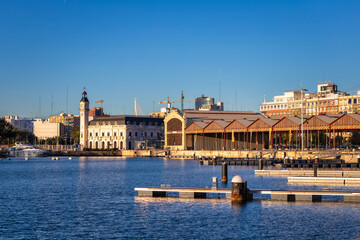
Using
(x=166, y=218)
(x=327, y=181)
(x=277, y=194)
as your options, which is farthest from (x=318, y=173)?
(x=166, y=218)

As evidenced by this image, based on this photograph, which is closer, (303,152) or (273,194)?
(273,194)

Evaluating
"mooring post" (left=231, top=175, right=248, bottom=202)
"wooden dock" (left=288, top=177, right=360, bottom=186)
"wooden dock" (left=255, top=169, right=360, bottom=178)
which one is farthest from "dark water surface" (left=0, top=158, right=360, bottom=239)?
"wooden dock" (left=255, top=169, right=360, bottom=178)

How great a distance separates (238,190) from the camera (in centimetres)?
5572

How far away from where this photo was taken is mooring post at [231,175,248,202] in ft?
182

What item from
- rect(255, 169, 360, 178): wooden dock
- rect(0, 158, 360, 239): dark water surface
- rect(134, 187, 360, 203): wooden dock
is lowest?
rect(0, 158, 360, 239): dark water surface

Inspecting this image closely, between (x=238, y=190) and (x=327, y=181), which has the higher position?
(x=238, y=190)

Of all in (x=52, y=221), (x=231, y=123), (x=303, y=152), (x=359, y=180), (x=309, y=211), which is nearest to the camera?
(x=52, y=221)

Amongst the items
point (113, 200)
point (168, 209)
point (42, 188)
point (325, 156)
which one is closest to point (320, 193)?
point (168, 209)

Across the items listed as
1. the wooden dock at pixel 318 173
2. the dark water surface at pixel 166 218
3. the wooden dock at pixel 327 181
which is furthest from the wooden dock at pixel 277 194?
the wooden dock at pixel 318 173

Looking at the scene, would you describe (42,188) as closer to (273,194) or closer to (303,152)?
(273,194)

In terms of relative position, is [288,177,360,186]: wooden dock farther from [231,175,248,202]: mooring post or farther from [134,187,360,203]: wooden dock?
[231,175,248,202]: mooring post

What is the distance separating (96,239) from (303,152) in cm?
10701

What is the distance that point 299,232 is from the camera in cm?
4256

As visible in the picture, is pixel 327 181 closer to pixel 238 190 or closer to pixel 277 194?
pixel 277 194
